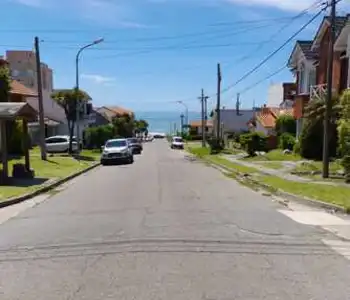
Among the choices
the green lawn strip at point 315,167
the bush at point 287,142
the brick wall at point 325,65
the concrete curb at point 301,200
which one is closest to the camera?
the concrete curb at point 301,200

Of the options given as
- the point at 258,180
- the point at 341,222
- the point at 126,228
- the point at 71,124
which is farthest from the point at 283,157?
the point at 126,228

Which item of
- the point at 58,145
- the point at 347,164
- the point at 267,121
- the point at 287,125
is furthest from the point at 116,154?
the point at 267,121

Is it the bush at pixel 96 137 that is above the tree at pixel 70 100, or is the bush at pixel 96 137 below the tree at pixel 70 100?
below

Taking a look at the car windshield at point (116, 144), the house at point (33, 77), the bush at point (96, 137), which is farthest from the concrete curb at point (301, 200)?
the house at point (33, 77)

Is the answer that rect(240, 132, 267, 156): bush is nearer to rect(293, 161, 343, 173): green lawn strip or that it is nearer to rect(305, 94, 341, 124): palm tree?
rect(305, 94, 341, 124): palm tree

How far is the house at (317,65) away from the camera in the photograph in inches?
1332

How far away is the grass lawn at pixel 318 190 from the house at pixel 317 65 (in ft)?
44.9

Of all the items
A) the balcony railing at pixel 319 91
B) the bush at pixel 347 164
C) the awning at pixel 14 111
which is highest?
the balcony railing at pixel 319 91

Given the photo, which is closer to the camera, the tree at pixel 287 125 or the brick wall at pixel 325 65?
the brick wall at pixel 325 65

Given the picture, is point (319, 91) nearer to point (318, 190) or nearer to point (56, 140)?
point (318, 190)

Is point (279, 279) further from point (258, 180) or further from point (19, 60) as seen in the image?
point (19, 60)

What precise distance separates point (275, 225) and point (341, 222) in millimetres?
1776

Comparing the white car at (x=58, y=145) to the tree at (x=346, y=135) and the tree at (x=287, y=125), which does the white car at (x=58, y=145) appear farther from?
the tree at (x=346, y=135)

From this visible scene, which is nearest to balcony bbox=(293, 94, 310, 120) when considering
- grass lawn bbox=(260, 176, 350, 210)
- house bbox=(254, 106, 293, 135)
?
grass lawn bbox=(260, 176, 350, 210)
